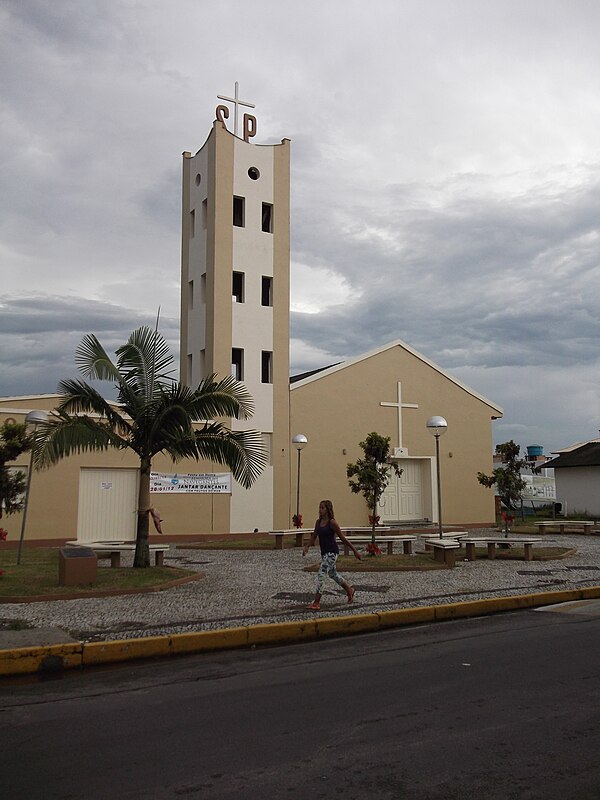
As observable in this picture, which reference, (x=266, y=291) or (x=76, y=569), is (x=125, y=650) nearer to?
(x=76, y=569)

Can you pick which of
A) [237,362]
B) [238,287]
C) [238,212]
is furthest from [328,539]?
[238,212]

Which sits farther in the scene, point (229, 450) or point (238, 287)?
point (238, 287)

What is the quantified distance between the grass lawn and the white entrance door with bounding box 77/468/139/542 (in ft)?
21.0

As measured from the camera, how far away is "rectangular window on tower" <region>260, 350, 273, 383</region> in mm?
28078

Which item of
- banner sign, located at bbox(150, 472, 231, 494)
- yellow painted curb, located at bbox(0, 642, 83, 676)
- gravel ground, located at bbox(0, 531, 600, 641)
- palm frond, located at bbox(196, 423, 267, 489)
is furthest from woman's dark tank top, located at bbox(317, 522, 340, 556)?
banner sign, located at bbox(150, 472, 231, 494)

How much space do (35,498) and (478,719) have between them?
18.5 metres

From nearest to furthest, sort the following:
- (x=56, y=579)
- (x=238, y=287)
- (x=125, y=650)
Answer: (x=125, y=650), (x=56, y=579), (x=238, y=287)

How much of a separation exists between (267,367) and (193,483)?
18.4 ft

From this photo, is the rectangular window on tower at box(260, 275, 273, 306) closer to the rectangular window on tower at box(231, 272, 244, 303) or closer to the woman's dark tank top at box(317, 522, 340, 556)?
the rectangular window on tower at box(231, 272, 244, 303)

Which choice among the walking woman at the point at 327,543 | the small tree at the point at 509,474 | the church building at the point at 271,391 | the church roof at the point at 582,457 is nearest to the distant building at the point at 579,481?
the church roof at the point at 582,457

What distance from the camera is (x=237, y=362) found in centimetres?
2814

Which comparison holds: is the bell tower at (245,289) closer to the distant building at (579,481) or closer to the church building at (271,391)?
the church building at (271,391)

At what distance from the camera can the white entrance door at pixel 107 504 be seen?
914 inches

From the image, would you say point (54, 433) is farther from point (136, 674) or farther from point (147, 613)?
point (136, 674)
